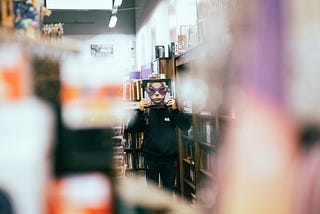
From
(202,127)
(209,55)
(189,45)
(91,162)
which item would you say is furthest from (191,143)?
(91,162)

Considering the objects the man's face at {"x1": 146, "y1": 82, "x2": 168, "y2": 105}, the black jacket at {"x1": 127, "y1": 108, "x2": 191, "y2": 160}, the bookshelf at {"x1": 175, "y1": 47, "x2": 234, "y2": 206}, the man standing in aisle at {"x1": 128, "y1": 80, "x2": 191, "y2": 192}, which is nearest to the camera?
the man's face at {"x1": 146, "y1": 82, "x2": 168, "y2": 105}

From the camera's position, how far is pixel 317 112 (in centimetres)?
61

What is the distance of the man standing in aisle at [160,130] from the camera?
9.26ft

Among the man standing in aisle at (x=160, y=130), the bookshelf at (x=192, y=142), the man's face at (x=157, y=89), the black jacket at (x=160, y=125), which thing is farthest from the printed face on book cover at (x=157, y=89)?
the bookshelf at (x=192, y=142)

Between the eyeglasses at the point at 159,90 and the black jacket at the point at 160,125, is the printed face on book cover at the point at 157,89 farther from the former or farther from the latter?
the black jacket at the point at 160,125

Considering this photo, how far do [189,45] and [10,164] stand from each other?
154 inches

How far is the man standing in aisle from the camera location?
282 centimetres

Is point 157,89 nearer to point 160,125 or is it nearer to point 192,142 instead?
point 160,125

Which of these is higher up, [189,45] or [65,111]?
[189,45]

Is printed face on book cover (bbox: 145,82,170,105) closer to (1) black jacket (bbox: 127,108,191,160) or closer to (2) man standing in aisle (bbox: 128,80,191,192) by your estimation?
(2) man standing in aisle (bbox: 128,80,191,192)

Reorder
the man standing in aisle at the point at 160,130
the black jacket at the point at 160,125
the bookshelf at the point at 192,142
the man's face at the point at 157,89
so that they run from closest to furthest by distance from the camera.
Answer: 1. the man's face at the point at 157,89
2. the man standing in aisle at the point at 160,130
3. the black jacket at the point at 160,125
4. the bookshelf at the point at 192,142

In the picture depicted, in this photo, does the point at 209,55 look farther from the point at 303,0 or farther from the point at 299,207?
the point at 299,207

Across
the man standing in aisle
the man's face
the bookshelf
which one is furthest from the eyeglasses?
the bookshelf

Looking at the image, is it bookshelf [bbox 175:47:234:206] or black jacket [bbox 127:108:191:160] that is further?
bookshelf [bbox 175:47:234:206]
